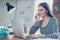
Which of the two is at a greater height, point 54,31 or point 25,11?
point 25,11

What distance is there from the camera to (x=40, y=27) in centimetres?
171

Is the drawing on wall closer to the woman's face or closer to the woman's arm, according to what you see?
the woman's face

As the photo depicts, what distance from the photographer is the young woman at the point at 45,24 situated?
1674 millimetres

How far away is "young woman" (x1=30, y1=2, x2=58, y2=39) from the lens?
65.9 inches

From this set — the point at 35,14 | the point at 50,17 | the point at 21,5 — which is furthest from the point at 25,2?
the point at 50,17

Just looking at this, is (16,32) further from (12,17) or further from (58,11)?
(58,11)

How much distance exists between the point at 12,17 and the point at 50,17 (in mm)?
428

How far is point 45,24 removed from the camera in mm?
1707

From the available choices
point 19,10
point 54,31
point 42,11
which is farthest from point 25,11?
point 54,31

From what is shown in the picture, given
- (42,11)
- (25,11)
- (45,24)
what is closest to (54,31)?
(45,24)

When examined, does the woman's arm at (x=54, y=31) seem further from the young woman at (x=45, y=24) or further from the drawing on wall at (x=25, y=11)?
the drawing on wall at (x=25, y=11)

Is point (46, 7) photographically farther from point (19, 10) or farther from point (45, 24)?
point (19, 10)

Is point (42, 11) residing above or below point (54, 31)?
above

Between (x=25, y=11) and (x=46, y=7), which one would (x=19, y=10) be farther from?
(x=46, y=7)
